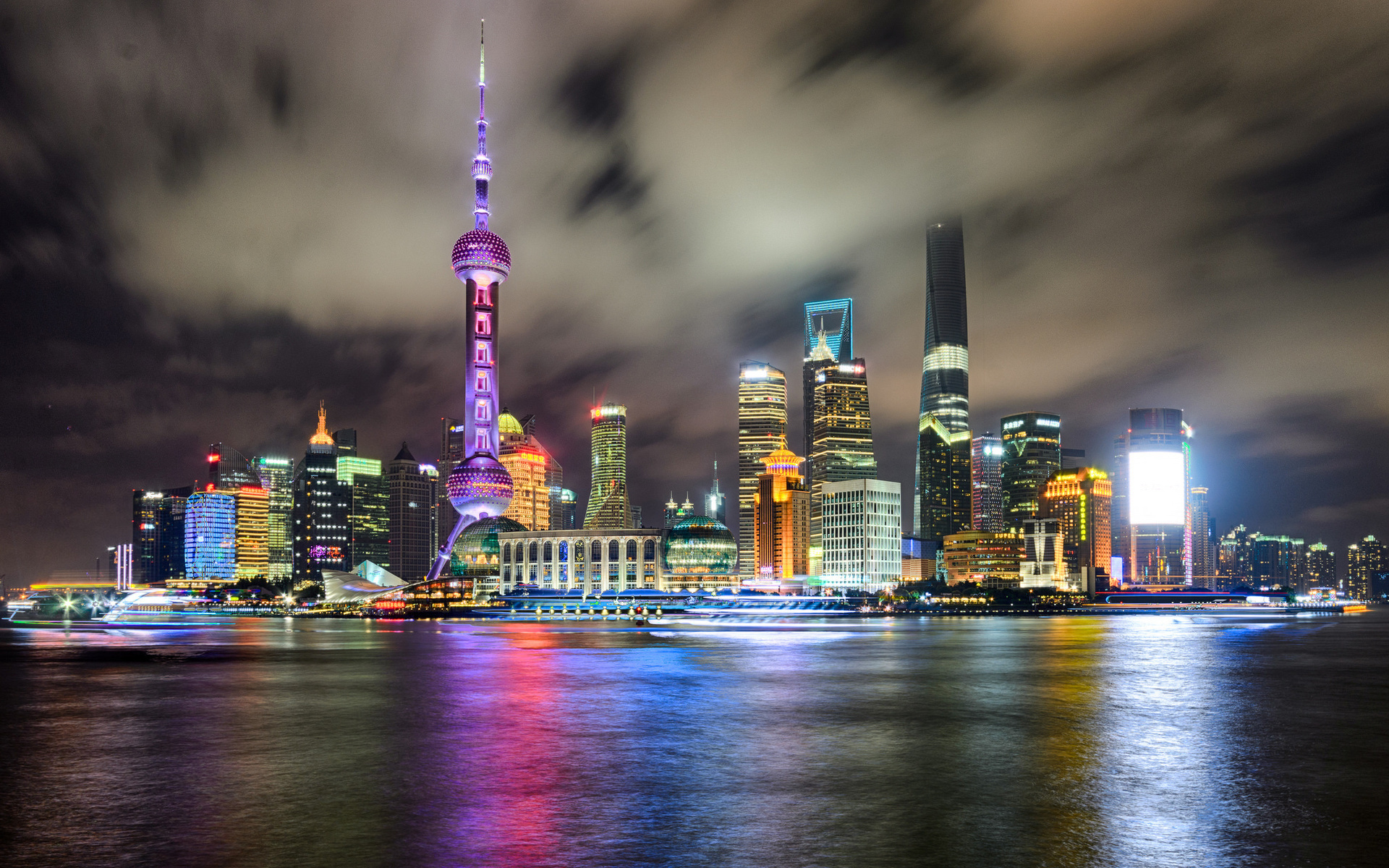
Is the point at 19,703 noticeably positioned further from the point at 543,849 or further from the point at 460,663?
the point at 543,849

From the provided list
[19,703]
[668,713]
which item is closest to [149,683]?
[19,703]

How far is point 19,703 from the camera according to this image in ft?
159

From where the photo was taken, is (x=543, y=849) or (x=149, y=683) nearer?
(x=543, y=849)

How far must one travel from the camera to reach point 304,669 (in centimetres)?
6850

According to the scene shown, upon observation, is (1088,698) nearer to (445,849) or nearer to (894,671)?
(894,671)

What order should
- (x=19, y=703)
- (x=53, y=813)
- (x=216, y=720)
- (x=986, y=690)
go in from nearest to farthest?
(x=53, y=813) < (x=216, y=720) < (x=19, y=703) < (x=986, y=690)

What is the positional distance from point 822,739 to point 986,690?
22.4 meters

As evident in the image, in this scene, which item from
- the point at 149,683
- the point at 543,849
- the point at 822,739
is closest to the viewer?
the point at 543,849

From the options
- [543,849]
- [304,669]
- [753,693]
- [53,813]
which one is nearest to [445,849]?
[543,849]

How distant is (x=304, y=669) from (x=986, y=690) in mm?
46530

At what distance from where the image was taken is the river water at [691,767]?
66.8ft

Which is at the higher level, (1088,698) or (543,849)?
(543,849)

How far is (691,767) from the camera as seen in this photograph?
2944cm

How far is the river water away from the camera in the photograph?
20375 millimetres
